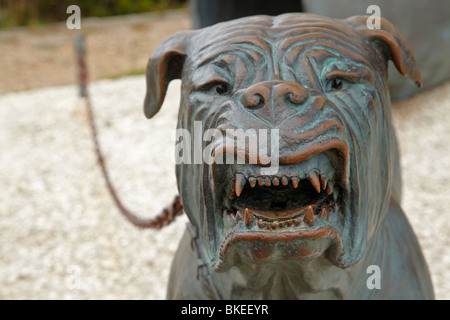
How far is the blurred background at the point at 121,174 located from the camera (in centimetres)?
311

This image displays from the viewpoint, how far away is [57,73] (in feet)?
25.4

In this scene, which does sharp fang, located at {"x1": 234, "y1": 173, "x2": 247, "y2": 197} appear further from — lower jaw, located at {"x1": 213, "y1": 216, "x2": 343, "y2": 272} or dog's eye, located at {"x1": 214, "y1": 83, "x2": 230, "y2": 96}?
dog's eye, located at {"x1": 214, "y1": 83, "x2": 230, "y2": 96}

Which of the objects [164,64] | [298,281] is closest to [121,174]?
[164,64]

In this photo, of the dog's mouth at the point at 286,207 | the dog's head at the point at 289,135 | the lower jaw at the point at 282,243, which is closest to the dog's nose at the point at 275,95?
the dog's head at the point at 289,135

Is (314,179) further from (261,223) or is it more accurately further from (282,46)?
(282,46)

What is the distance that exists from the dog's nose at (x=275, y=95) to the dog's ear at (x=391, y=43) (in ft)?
0.98

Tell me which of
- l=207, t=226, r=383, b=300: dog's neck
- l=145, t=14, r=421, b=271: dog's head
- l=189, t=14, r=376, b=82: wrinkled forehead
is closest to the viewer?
l=145, t=14, r=421, b=271: dog's head

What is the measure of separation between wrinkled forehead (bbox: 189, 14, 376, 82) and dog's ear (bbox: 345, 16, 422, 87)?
4cm

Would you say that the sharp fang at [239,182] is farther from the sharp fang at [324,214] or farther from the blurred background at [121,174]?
the blurred background at [121,174]

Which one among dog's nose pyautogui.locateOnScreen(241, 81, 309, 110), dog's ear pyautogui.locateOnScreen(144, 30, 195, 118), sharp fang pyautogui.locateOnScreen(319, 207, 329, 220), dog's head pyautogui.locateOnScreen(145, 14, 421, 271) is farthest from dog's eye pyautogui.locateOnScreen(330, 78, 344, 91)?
dog's ear pyautogui.locateOnScreen(144, 30, 195, 118)

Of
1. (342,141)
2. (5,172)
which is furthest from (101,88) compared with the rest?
(342,141)

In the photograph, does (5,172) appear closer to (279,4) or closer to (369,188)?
(279,4)

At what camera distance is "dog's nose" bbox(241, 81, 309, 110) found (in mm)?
1108
